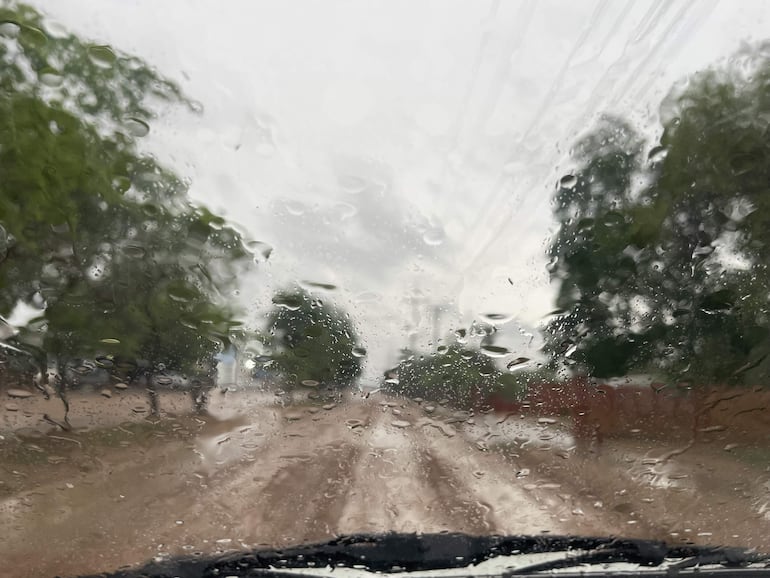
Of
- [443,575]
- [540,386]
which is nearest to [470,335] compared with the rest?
[540,386]

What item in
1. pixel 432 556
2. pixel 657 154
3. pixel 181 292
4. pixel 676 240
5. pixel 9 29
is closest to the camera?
pixel 432 556

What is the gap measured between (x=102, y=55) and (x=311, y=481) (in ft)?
11.5

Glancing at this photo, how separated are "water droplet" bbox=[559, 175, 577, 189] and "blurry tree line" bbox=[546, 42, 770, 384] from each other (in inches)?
0.5

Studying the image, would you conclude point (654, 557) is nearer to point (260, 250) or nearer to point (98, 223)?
point (260, 250)

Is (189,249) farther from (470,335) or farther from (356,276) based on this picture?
(470,335)

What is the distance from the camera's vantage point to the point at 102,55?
165 inches

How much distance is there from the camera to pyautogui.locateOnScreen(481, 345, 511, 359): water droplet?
4.63 m

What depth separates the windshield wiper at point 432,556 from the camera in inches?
131

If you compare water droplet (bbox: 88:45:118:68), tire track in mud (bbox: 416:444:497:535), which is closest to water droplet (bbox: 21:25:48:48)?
water droplet (bbox: 88:45:118:68)

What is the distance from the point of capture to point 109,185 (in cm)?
499

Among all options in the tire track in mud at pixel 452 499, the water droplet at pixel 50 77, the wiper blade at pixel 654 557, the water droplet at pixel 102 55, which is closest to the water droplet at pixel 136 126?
the water droplet at pixel 102 55

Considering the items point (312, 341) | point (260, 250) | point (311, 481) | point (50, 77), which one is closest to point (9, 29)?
point (50, 77)

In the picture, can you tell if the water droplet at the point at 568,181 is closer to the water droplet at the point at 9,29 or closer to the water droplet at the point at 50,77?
the water droplet at the point at 50,77

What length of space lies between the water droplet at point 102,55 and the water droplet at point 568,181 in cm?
338
